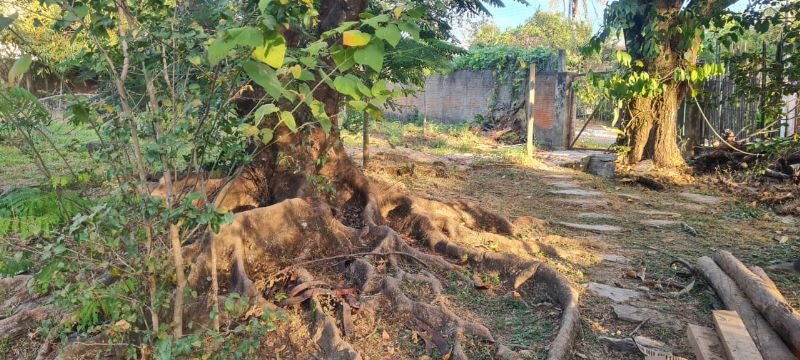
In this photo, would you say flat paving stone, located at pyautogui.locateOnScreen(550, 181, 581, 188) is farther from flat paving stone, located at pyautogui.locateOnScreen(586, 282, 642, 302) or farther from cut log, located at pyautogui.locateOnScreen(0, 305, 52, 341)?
cut log, located at pyautogui.locateOnScreen(0, 305, 52, 341)

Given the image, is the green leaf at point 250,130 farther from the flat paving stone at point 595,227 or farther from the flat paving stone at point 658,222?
the flat paving stone at point 658,222

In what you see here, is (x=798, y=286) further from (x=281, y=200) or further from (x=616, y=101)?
(x=616, y=101)

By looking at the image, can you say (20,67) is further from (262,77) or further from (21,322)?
(21,322)

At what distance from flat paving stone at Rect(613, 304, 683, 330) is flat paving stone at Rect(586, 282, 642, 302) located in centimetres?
16

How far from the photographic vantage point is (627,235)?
566 centimetres

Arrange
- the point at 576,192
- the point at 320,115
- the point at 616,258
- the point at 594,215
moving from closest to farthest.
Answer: the point at 320,115 → the point at 616,258 → the point at 594,215 → the point at 576,192

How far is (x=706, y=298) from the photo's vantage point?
3896mm

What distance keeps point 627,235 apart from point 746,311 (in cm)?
231

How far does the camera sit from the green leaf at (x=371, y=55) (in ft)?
5.45

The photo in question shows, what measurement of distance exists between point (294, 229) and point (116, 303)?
1.87 metres

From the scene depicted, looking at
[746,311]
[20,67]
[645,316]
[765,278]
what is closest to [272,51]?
[20,67]

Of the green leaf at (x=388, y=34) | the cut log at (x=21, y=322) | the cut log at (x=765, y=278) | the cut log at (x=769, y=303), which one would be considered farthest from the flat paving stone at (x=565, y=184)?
the green leaf at (x=388, y=34)

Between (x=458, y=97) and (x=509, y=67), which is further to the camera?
(x=458, y=97)

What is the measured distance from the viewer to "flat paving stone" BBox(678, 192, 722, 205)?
7083mm
